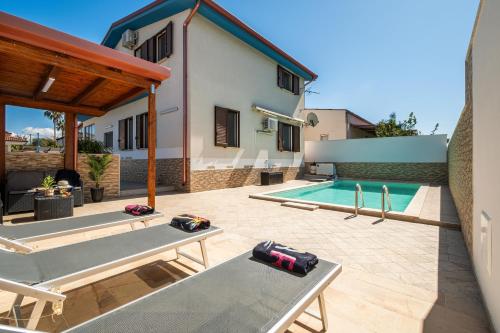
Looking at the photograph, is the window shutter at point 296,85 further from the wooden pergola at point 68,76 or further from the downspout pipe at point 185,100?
the wooden pergola at point 68,76

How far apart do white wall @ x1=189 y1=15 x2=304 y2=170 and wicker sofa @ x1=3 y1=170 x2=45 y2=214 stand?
4656 millimetres

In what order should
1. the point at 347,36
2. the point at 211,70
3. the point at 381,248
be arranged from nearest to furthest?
the point at 381,248 → the point at 211,70 → the point at 347,36

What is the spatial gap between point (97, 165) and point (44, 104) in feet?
6.77

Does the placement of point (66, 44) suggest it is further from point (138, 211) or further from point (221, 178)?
point (221, 178)

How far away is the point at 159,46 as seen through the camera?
10.7 metres

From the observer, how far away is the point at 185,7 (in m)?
9.13

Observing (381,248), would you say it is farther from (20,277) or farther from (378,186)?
(378,186)

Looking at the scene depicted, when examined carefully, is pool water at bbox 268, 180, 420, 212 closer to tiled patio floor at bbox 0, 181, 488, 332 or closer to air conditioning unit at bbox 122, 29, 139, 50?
tiled patio floor at bbox 0, 181, 488, 332

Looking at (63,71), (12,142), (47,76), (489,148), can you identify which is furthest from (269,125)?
(12,142)

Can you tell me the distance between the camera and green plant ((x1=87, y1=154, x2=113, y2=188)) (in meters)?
7.17

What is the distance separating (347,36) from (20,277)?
43.9ft

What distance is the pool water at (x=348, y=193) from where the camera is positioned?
8.55 m

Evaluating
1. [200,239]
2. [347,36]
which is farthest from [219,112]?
[200,239]

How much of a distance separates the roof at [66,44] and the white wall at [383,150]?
13.4 m
